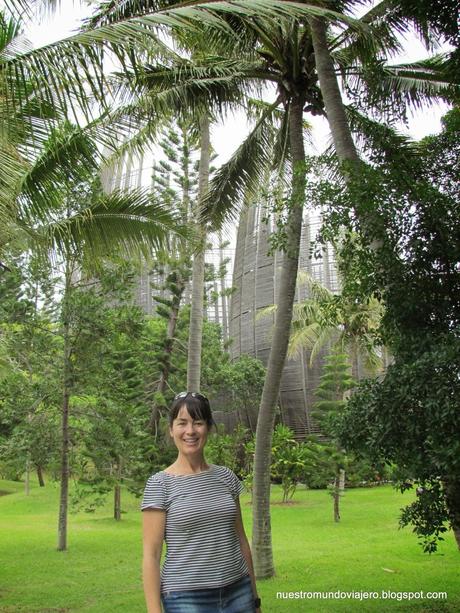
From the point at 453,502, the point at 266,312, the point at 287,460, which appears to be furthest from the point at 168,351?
the point at 453,502

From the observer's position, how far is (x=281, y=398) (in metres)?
27.5

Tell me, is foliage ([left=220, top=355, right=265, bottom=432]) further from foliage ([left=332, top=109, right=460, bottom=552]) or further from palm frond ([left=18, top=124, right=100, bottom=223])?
foliage ([left=332, top=109, right=460, bottom=552])

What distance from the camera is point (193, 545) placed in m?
2.46

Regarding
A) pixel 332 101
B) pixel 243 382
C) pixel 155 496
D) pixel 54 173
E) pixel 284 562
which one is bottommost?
pixel 284 562

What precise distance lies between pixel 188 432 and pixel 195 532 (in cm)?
37

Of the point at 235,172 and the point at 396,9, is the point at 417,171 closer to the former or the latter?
the point at 396,9

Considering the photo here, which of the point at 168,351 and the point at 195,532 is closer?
the point at 195,532

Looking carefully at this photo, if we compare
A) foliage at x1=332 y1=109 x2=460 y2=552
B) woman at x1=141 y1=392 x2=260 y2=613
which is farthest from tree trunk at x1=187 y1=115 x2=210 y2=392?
woman at x1=141 y1=392 x2=260 y2=613

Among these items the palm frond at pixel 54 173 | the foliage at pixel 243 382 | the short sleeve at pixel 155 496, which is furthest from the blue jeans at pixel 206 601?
Result: the foliage at pixel 243 382

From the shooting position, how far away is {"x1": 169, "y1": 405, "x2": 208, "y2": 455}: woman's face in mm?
2615

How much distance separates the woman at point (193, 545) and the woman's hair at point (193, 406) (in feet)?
0.47

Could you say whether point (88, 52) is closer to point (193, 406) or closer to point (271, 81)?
point (193, 406)

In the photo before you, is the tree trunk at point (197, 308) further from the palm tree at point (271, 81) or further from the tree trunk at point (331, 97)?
the tree trunk at point (331, 97)

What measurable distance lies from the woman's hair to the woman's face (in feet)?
0.04
